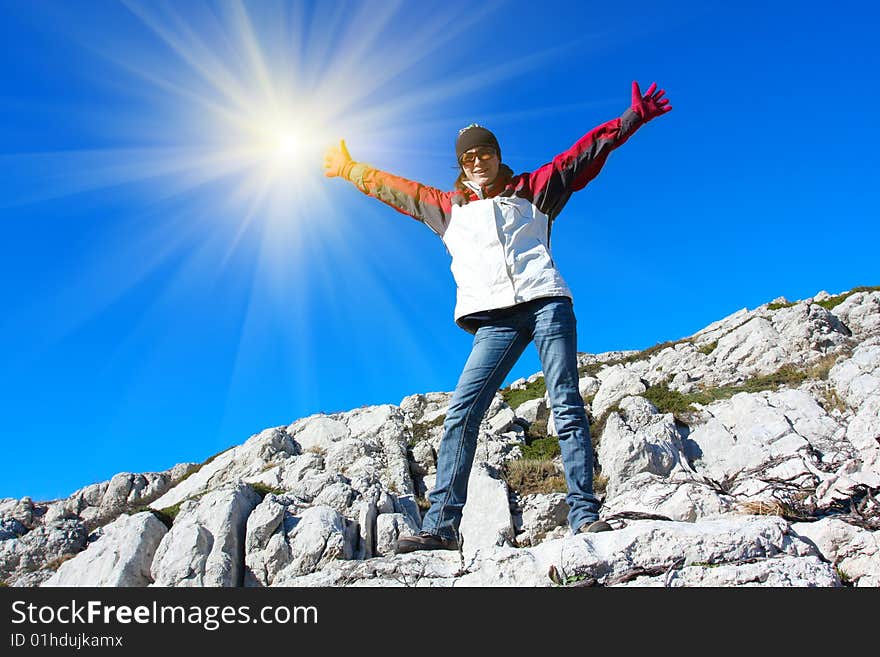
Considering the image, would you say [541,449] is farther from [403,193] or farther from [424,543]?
[424,543]

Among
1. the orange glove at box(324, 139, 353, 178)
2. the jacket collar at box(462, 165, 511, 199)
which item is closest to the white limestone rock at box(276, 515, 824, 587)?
the jacket collar at box(462, 165, 511, 199)

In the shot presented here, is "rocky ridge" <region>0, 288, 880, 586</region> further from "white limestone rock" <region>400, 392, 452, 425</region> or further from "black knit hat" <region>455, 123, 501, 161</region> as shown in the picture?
"black knit hat" <region>455, 123, 501, 161</region>

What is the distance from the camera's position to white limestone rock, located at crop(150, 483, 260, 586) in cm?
1042

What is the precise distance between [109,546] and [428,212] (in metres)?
10.4

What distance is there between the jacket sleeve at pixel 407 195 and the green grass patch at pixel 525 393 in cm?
1841

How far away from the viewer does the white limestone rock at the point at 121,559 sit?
10.4 m

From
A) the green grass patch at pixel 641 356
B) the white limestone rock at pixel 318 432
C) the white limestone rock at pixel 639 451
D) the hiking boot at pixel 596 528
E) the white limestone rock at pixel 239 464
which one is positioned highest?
the green grass patch at pixel 641 356

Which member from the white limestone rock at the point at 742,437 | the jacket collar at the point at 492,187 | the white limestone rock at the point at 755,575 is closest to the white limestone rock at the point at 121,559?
the jacket collar at the point at 492,187

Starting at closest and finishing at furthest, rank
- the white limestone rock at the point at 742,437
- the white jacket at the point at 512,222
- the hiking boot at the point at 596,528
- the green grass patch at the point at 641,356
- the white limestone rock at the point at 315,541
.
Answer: the hiking boot at the point at 596,528 → the white jacket at the point at 512,222 → the white limestone rock at the point at 315,541 → the white limestone rock at the point at 742,437 → the green grass patch at the point at 641,356

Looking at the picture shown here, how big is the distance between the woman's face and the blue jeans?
44.8 inches

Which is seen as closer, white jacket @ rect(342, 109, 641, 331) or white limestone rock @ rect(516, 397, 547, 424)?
white jacket @ rect(342, 109, 641, 331)

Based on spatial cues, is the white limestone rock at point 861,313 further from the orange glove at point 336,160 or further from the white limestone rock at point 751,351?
the orange glove at point 336,160

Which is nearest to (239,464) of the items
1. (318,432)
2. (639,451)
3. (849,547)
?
(318,432)

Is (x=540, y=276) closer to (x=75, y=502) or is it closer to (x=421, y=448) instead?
(x=421, y=448)
